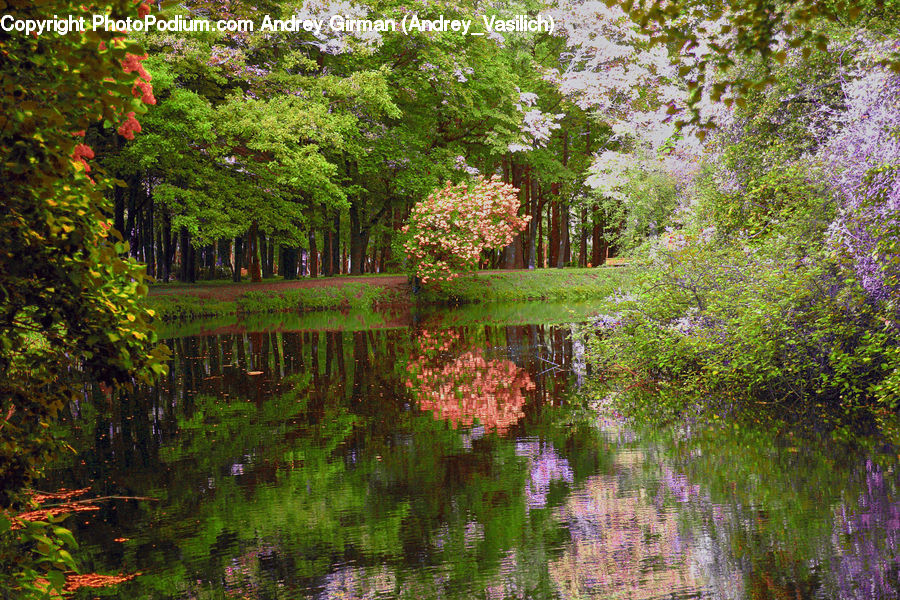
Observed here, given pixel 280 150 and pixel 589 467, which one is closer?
pixel 589 467

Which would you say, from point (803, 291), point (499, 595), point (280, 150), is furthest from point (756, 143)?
point (280, 150)

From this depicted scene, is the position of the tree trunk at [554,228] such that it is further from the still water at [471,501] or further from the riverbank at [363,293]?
the still water at [471,501]

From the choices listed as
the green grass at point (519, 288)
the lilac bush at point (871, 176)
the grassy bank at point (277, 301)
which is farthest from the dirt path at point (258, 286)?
the lilac bush at point (871, 176)

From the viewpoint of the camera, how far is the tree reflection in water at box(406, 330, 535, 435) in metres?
11.9

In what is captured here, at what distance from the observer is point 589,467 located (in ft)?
29.0

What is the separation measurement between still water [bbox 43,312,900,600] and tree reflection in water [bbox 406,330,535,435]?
0.31 feet

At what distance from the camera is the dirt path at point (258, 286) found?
33.7 metres

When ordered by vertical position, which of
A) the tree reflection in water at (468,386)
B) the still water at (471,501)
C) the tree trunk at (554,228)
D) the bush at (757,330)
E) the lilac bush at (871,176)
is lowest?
the still water at (471,501)

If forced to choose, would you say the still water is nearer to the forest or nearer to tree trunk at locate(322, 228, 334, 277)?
the forest

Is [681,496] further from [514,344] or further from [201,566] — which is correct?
[514,344]

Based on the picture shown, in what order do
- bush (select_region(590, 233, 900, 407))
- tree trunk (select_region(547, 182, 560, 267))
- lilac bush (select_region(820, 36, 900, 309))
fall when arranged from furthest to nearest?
tree trunk (select_region(547, 182, 560, 267))
bush (select_region(590, 233, 900, 407))
lilac bush (select_region(820, 36, 900, 309))

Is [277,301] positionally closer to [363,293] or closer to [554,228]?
[363,293]

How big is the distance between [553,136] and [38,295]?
45.6 metres

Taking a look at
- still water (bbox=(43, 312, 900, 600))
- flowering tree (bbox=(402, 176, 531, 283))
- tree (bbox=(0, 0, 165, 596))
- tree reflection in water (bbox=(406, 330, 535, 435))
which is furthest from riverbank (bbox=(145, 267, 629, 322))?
tree (bbox=(0, 0, 165, 596))
